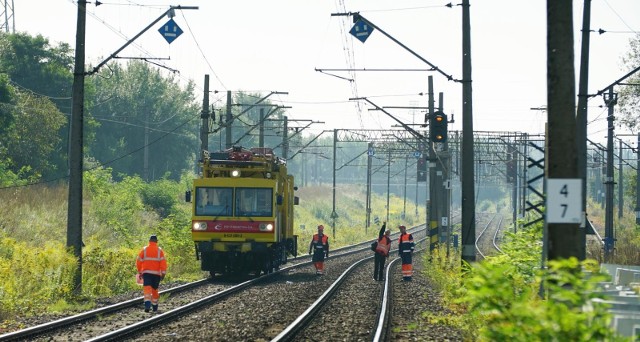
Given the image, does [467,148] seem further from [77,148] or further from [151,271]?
[77,148]

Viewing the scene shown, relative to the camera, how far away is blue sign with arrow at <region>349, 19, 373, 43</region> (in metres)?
21.7

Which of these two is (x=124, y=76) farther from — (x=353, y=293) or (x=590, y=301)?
(x=590, y=301)

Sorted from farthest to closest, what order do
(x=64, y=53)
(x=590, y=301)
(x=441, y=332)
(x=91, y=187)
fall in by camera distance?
A: 1. (x=64, y=53)
2. (x=91, y=187)
3. (x=441, y=332)
4. (x=590, y=301)

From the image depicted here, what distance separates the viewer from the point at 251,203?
28.9 metres

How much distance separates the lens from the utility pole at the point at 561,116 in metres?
9.98

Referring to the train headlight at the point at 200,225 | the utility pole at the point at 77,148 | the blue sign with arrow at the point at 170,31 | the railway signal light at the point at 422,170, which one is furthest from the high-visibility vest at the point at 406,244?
the railway signal light at the point at 422,170

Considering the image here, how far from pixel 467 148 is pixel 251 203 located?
29.8 ft

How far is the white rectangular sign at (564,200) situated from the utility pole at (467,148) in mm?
11575

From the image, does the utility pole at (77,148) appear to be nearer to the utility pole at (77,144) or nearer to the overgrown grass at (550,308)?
the utility pole at (77,144)

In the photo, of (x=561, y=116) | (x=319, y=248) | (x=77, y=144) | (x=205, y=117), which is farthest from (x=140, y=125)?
(x=561, y=116)

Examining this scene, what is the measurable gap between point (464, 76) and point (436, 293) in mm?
6758

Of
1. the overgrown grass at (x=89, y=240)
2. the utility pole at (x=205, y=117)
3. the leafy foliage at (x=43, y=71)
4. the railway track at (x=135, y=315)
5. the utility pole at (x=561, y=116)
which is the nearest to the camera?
the utility pole at (x=561, y=116)

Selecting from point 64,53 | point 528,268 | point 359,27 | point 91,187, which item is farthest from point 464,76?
point 64,53

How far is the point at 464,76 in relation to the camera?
21.8 metres
